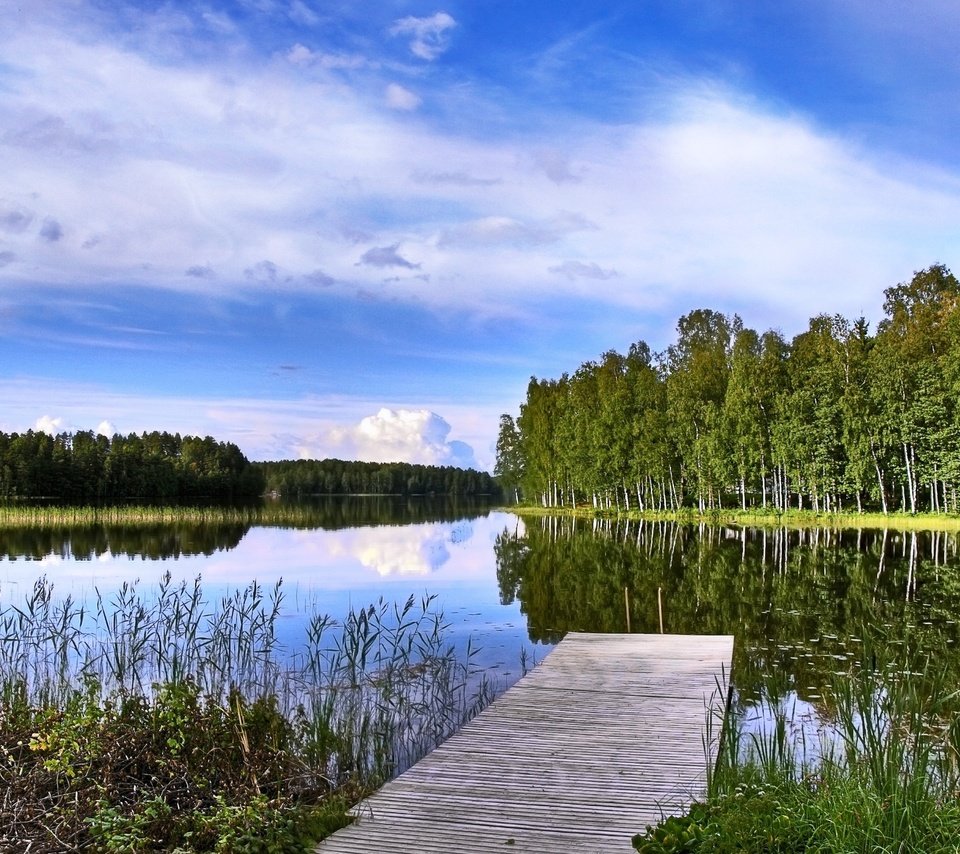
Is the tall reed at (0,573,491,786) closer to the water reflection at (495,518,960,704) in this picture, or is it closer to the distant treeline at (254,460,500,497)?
the water reflection at (495,518,960,704)

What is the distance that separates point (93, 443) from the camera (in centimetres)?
9031

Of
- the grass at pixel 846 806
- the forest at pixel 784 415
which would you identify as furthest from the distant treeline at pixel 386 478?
the grass at pixel 846 806

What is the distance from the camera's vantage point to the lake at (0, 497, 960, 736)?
13641mm

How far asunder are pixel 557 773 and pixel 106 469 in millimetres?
89818

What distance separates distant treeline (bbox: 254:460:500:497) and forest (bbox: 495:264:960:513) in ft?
308

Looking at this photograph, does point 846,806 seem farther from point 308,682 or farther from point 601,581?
point 601,581

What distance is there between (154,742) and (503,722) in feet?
11.3

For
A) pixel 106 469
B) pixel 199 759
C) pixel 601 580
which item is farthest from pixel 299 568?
pixel 106 469

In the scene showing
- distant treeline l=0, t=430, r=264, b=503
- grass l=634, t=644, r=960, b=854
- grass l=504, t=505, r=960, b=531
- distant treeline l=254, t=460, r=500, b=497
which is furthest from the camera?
distant treeline l=254, t=460, r=500, b=497

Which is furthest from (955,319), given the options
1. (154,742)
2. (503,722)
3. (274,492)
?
(274,492)

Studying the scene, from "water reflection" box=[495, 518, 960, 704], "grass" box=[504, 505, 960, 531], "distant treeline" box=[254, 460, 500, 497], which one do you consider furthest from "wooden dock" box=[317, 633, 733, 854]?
"distant treeline" box=[254, 460, 500, 497]

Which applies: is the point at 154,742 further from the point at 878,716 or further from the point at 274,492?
the point at 274,492

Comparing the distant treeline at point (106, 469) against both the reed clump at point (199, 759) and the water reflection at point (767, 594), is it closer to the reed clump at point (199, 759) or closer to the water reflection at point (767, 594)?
the water reflection at point (767, 594)

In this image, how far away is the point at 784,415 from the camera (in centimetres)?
4738
